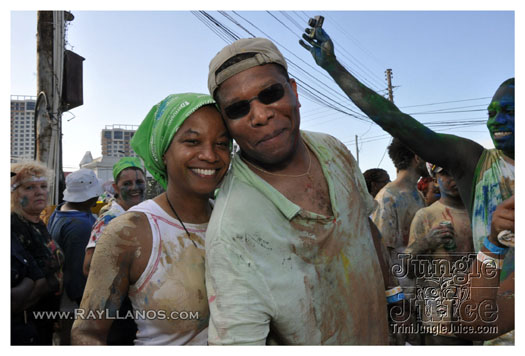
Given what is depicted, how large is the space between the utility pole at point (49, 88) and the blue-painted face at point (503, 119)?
5493mm

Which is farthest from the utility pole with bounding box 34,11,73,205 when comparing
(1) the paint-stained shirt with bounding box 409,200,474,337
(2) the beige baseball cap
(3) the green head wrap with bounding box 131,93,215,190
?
(1) the paint-stained shirt with bounding box 409,200,474,337

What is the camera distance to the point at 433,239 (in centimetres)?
320

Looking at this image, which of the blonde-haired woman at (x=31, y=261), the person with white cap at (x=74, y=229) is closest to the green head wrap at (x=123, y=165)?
the person with white cap at (x=74, y=229)

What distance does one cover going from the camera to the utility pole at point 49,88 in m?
5.89

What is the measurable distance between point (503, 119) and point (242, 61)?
1.64 meters

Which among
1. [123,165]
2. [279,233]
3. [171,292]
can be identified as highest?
[123,165]

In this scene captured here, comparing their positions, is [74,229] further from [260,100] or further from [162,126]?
[260,100]

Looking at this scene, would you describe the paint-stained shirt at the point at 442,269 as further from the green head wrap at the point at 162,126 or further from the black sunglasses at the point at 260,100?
the green head wrap at the point at 162,126

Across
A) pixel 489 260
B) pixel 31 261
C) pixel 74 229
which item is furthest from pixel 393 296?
pixel 74 229

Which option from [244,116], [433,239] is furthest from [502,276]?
[244,116]

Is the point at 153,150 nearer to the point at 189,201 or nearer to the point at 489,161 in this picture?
the point at 189,201

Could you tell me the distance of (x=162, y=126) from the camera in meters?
2.04

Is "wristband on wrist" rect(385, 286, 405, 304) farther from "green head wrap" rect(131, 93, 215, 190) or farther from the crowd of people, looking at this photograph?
"green head wrap" rect(131, 93, 215, 190)

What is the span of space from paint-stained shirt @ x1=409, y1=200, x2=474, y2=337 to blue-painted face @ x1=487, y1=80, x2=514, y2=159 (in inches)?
36.0
